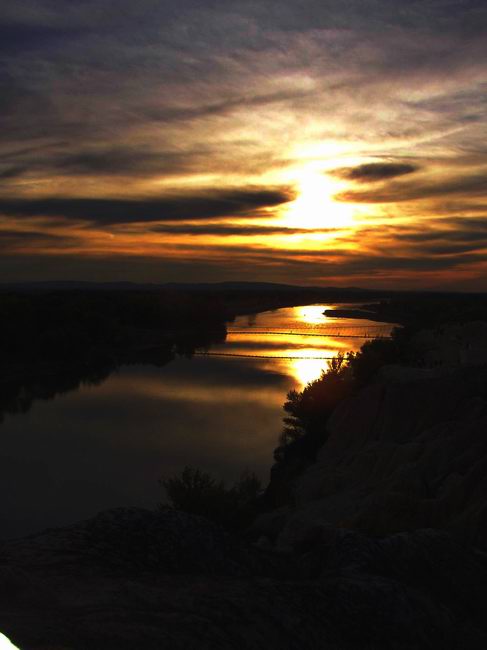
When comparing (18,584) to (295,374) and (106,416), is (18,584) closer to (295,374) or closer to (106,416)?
(106,416)

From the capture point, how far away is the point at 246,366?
5175 centimetres

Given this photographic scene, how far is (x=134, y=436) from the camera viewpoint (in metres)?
28.9

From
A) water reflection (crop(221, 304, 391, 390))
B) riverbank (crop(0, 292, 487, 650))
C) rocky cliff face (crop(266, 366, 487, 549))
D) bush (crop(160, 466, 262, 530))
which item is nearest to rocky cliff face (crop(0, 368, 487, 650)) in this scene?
riverbank (crop(0, 292, 487, 650))

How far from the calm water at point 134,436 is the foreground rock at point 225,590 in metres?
13.9

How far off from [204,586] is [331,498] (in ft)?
35.0

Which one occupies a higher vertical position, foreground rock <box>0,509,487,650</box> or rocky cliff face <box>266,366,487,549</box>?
foreground rock <box>0,509,487,650</box>

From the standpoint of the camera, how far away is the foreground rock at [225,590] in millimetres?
4188

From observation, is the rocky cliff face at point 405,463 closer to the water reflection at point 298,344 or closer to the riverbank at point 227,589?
the riverbank at point 227,589

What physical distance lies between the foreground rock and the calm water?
45.5 feet

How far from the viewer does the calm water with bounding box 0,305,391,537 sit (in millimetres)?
20969

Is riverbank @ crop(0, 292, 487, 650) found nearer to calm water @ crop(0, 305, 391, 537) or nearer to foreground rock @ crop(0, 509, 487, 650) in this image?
foreground rock @ crop(0, 509, 487, 650)

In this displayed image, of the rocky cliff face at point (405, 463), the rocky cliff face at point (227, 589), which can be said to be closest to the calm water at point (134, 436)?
the rocky cliff face at point (405, 463)

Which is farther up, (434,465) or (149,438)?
(434,465)

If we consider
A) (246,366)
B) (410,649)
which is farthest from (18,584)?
(246,366)
